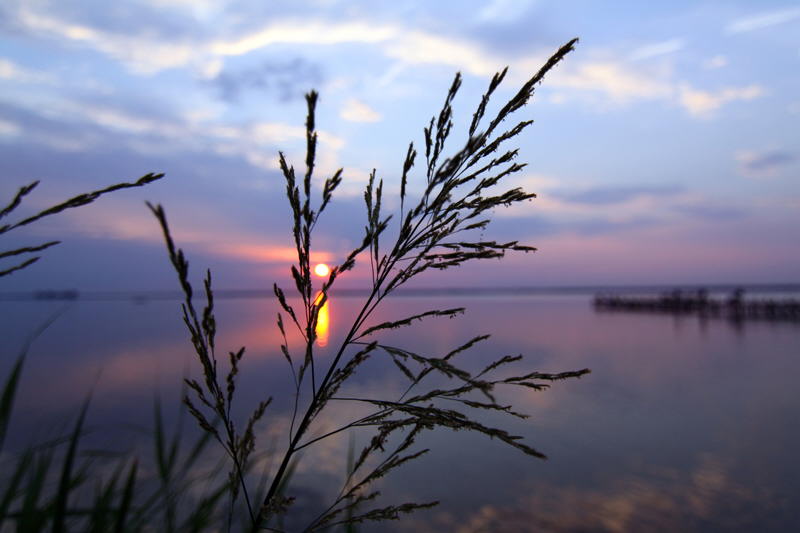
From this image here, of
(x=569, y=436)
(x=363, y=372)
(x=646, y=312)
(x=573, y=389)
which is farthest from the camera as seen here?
(x=646, y=312)

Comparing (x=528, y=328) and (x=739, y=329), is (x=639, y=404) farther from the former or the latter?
(x=739, y=329)

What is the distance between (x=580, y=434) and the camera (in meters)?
12.5

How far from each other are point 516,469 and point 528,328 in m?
29.6

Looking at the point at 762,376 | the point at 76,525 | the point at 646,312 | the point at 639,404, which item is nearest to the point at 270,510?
the point at 76,525

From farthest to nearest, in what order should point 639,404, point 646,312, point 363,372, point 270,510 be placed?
point 646,312 < point 363,372 < point 639,404 < point 270,510

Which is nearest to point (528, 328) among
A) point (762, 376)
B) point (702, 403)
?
point (762, 376)

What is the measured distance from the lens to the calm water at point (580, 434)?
28.1 ft

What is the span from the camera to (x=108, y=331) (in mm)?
36844

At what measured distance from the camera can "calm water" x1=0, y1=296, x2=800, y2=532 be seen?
28.1 feet

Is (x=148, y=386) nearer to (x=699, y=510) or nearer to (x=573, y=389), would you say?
(x=573, y=389)

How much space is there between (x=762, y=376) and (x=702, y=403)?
6377mm

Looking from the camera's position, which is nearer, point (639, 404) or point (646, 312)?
point (639, 404)

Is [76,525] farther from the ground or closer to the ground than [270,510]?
closer to the ground

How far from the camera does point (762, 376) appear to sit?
778 inches
